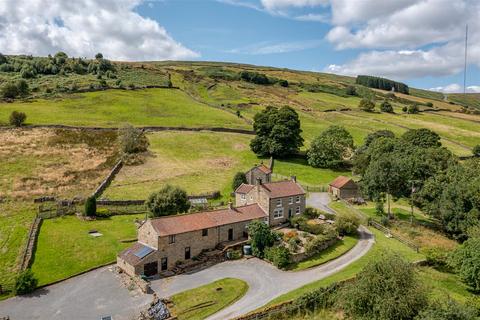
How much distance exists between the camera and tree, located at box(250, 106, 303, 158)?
8144cm

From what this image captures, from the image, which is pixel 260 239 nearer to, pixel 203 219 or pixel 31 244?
pixel 203 219

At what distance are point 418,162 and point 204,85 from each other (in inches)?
4749

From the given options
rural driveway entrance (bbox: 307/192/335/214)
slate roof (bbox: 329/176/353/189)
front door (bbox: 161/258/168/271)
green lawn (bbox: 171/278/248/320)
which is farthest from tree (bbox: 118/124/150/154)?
green lawn (bbox: 171/278/248/320)

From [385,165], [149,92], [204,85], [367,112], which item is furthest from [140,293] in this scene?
[204,85]

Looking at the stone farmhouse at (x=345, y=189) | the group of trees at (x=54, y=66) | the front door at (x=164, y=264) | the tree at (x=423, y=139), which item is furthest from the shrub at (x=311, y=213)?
the group of trees at (x=54, y=66)

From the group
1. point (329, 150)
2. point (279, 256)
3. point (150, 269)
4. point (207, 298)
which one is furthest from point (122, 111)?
point (207, 298)

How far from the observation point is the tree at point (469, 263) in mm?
36656

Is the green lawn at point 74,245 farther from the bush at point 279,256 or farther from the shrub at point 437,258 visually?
the shrub at point 437,258

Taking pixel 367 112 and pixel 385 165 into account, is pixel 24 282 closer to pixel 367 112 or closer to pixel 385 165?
pixel 385 165

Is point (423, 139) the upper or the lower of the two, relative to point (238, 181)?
upper

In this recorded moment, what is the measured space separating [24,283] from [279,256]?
24632mm

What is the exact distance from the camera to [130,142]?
78500mm

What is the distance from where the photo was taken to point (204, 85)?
548 feet

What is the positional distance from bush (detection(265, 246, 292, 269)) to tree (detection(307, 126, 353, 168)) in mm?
41861
